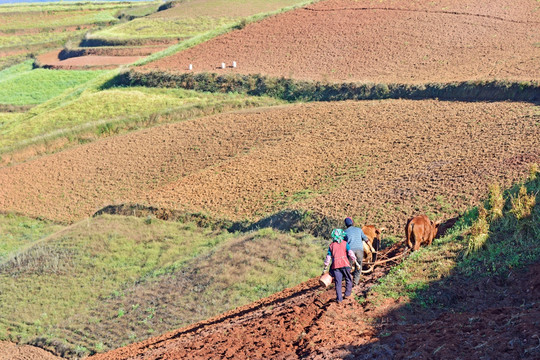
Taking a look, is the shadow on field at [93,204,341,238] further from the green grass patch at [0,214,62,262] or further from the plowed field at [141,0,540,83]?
the plowed field at [141,0,540,83]

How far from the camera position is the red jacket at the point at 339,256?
12797mm

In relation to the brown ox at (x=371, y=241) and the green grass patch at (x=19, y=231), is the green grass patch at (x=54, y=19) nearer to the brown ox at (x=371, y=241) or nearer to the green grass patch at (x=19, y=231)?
the green grass patch at (x=19, y=231)

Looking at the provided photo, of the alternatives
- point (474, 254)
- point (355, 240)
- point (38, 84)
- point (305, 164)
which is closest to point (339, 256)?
point (355, 240)

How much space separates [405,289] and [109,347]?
9.46 m

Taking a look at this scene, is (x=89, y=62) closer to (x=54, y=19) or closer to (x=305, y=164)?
(x=54, y=19)

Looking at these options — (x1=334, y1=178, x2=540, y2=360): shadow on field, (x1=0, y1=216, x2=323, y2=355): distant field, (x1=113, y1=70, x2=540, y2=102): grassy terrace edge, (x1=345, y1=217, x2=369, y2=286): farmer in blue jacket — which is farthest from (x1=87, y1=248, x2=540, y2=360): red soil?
(x1=113, y1=70, x2=540, y2=102): grassy terrace edge

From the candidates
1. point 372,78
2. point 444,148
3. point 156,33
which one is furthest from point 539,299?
point 156,33

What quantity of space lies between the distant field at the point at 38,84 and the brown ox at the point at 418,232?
51973 millimetres

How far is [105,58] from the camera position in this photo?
7119 cm

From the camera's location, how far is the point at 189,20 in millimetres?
80438

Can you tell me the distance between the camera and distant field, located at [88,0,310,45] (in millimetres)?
76125

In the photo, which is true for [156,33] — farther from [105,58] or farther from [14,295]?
[14,295]

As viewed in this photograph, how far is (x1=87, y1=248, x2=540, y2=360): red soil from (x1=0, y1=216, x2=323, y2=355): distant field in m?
4.23

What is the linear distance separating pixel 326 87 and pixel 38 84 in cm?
3585
